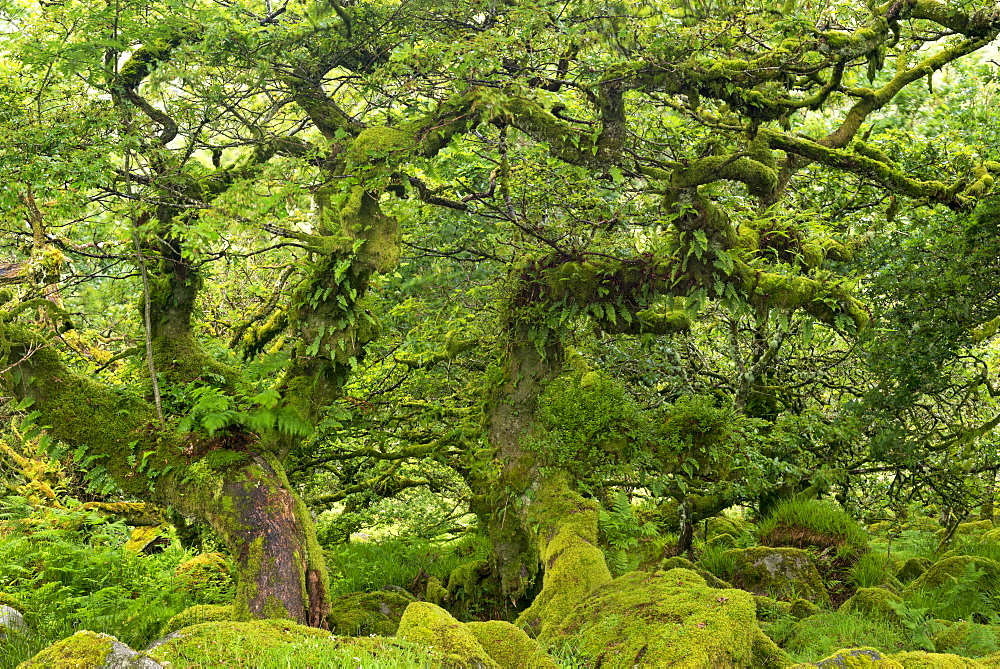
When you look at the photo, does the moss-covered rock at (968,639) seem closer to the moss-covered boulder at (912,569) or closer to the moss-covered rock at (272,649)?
the moss-covered boulder at (912,569)

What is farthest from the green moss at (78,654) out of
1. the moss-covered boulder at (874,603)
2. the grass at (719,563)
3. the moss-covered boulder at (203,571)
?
the grass at (719,563)

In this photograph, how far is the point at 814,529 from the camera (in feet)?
35.8

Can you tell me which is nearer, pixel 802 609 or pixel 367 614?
pixel 802 609

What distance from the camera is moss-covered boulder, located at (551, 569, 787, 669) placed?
5293 mm

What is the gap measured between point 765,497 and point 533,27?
855cm

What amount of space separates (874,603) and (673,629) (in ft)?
14.6

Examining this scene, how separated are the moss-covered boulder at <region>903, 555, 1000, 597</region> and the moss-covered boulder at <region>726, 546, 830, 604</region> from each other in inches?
45.6

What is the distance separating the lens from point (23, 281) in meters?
8.12

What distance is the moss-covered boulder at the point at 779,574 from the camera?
9.77 meters

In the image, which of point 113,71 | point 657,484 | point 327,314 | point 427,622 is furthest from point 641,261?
point 113,71

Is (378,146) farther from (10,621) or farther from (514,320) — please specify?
(10,621)

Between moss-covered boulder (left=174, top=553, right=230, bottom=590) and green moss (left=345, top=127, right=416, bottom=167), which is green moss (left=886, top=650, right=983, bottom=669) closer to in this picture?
green moss (left=345, top=127, right=416, bottom=167)

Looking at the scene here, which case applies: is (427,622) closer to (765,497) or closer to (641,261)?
(641,261)

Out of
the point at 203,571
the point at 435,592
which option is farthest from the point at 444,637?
the point at 435,592
